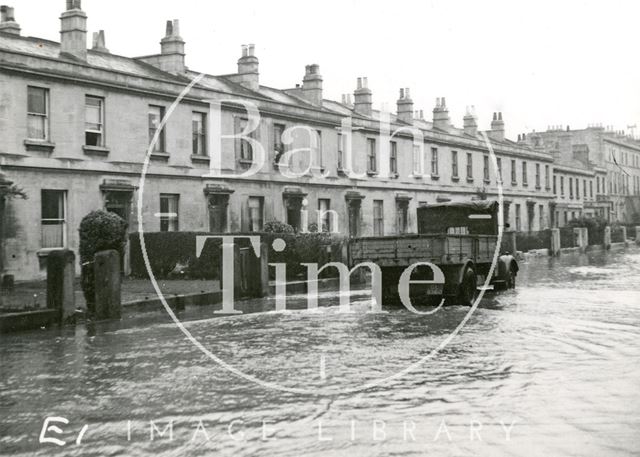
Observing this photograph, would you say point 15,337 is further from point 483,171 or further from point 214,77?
point 483,171

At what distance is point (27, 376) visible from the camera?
1012 centimetres

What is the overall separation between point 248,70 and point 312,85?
15.2 ft

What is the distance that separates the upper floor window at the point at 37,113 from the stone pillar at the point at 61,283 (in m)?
10.7

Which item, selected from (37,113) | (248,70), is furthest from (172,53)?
(37,113)

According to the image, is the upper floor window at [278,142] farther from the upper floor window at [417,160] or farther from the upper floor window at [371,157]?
the upper floor window at [417,160]

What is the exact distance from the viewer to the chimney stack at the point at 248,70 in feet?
121

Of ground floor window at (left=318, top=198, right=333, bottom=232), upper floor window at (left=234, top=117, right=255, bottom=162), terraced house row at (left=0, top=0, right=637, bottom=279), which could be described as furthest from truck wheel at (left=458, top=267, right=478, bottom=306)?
ground floor window at (left=318, top=198, right=333, bottom=232)

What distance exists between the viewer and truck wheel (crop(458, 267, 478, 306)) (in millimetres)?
17891

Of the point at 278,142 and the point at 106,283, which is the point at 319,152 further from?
the point at 106,283

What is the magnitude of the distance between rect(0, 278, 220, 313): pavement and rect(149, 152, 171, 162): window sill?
192 inches

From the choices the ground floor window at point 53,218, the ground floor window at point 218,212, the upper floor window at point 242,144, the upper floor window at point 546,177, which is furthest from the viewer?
the upper floor window at point 546,177

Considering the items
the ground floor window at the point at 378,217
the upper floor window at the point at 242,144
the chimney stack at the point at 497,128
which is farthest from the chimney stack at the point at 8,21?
the chimney stack at the point at 497,128

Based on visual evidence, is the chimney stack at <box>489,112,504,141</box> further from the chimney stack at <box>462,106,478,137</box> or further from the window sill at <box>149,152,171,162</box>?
the window sill at <box>149,152,171,162</box>

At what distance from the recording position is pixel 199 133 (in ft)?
102
